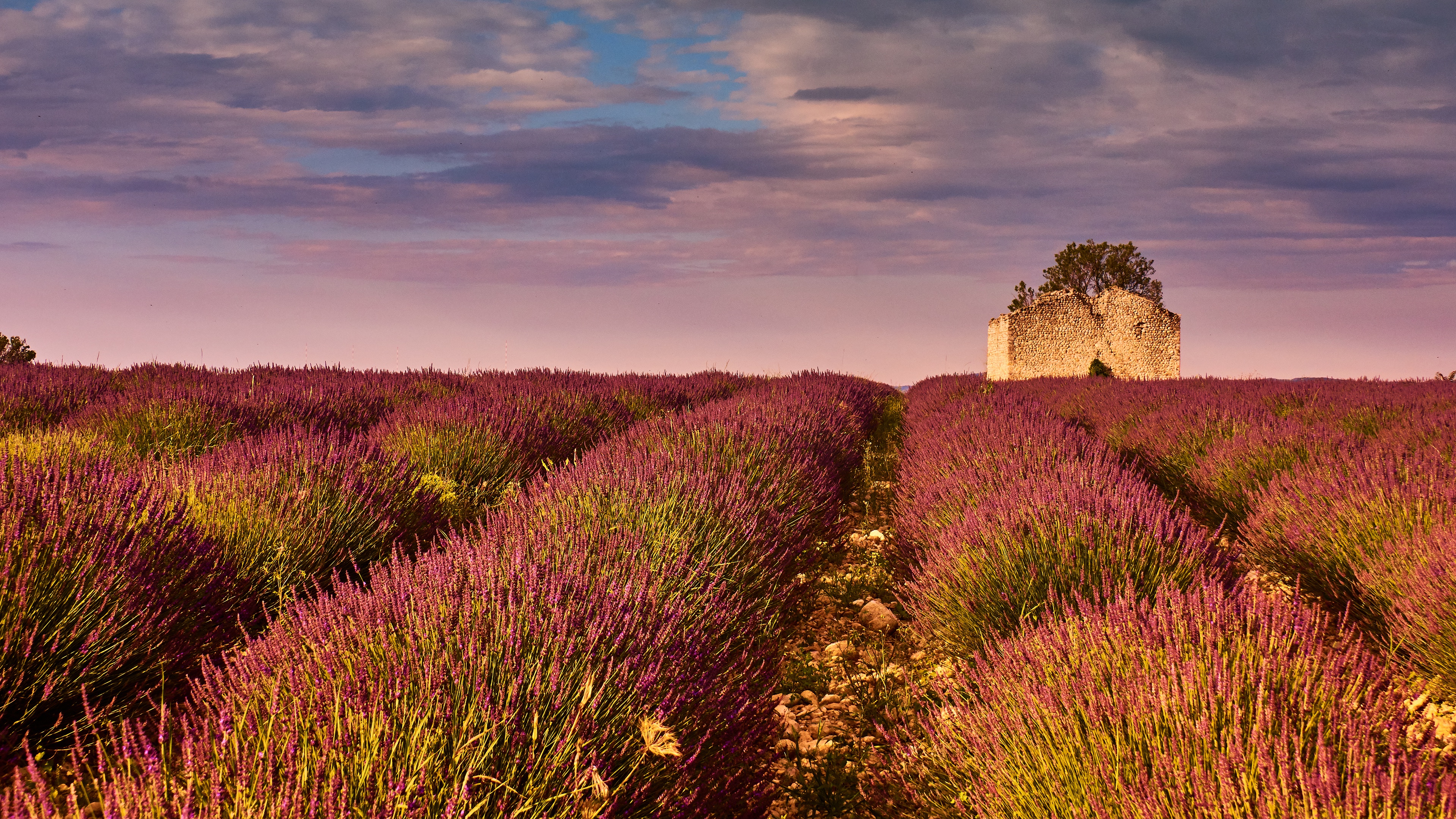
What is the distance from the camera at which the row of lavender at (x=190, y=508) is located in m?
2.40

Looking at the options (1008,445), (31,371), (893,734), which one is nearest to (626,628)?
(893,734)

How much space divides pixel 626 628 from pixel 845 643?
1.81 m

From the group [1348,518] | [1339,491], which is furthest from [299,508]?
[1339,491]

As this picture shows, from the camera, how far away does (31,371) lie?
9.02 meters

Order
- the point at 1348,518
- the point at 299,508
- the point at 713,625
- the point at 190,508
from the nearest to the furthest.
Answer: the point at 713,625 < the point at 190,508 < the point at 299,508 < the point at 1348,518

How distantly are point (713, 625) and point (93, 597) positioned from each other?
1906 millimetres

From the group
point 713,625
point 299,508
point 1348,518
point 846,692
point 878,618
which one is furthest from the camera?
point 878,618

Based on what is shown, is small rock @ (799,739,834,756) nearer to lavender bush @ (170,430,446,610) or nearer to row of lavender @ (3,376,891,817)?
row of lavender @ (3,376,891,817)

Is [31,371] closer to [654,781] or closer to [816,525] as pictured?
[816,525]

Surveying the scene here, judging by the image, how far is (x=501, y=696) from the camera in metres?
1.56

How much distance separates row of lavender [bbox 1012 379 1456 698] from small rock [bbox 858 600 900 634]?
143 cm

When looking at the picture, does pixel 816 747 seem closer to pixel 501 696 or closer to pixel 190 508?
pixel 501 696

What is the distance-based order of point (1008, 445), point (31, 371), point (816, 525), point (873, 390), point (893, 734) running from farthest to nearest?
point (873, 390) → point (31, 371) → point (1008, 445) → point (816, 525) → point (893, 734)

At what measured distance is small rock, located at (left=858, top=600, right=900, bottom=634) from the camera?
3777mm
